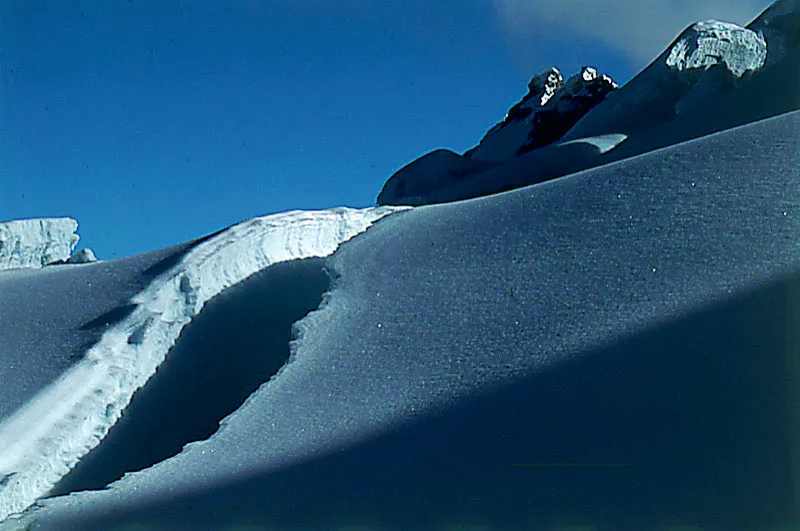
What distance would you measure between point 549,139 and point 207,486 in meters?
8.13

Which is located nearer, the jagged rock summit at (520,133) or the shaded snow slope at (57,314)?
the shaded snow slope at (57,314)

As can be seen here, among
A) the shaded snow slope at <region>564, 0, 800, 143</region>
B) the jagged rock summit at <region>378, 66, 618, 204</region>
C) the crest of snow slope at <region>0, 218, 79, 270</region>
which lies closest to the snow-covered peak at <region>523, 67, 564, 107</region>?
the jagged rock summit at <region>378, 66, 618, 204</region>

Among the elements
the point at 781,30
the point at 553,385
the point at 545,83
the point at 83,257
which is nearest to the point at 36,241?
the point at 83,257

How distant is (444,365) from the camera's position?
94.2 inches

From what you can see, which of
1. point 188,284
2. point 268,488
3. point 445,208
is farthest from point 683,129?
point 268,488

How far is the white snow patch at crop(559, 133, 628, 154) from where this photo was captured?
655 cm

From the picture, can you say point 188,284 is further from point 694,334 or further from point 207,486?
point 694,334

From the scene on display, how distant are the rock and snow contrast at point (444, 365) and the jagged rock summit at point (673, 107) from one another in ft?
9.01

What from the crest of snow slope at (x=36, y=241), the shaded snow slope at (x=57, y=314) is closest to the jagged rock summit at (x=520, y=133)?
the crest of snow slope at (x=36, y=241)

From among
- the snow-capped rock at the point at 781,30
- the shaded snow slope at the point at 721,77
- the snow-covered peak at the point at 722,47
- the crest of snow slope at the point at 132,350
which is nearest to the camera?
the crest of snow slope at the point at 132,350

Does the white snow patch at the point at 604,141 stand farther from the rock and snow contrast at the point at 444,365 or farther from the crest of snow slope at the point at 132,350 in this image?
the crest of snow slope at the point at 132,350

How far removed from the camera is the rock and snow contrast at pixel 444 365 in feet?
5.86

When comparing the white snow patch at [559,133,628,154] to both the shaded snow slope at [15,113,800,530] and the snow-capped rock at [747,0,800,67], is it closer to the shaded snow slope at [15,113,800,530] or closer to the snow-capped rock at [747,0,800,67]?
the snow-capped rock at [747,0,800,67]

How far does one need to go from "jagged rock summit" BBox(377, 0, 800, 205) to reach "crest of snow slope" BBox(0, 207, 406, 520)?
3.03 metres
